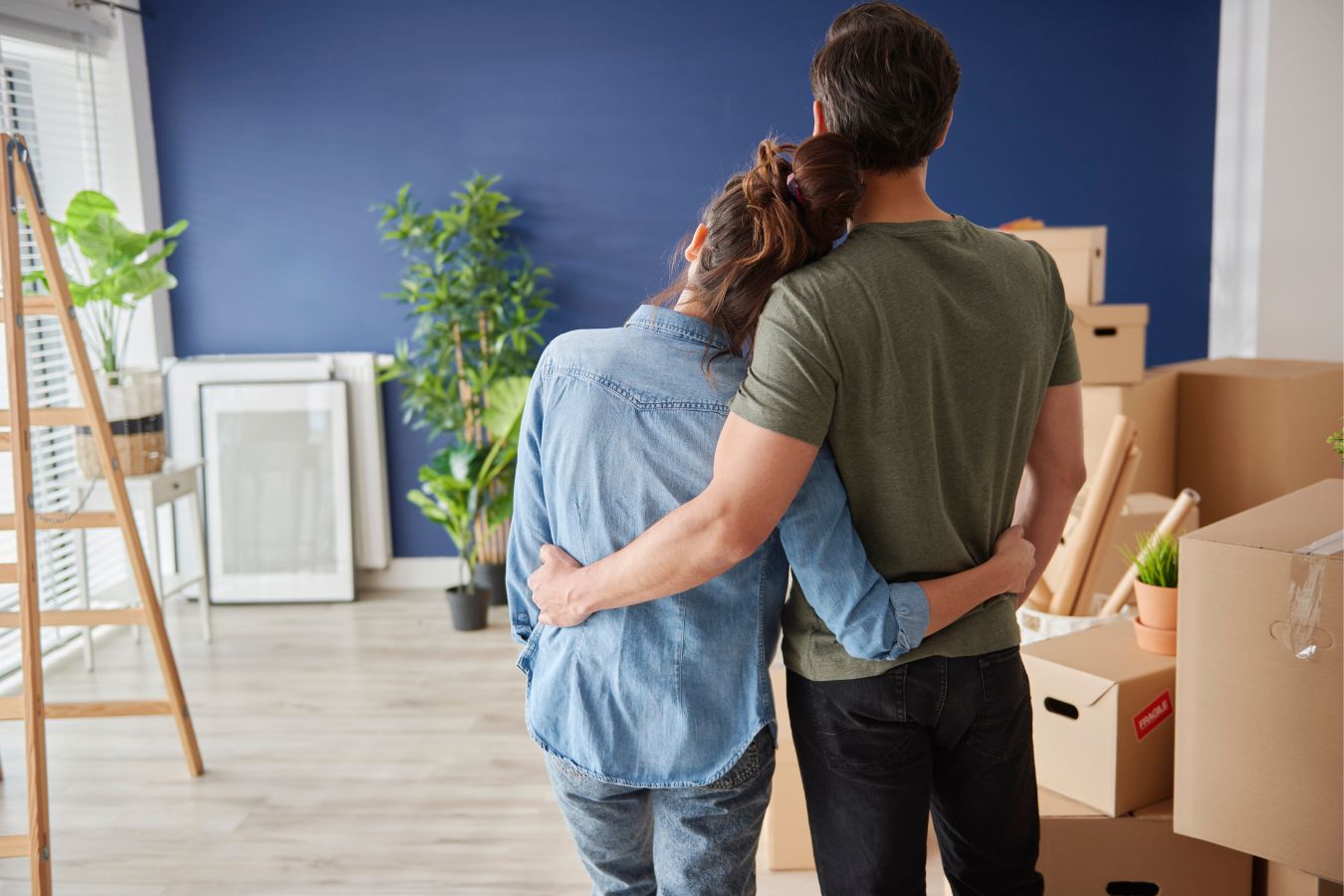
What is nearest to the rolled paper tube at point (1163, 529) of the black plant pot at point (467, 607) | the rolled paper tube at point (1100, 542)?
the rolled paper tube at point (1100, 542)

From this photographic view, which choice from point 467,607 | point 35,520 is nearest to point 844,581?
point 35,520

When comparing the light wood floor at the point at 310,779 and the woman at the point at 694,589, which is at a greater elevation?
the woman at the point at 694,589

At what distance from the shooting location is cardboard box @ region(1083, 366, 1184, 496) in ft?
10.2

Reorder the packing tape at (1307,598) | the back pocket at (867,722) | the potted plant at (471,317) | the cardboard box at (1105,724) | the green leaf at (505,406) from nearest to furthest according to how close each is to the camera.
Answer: the back pocket at (867,722) → the packing tape at (1307,598) → the cardboard box at (1105,724) → the green leaf at (505,406) → the potted plant at (471,317)

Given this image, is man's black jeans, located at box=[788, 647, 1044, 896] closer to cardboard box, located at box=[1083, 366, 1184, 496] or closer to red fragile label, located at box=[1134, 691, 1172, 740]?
red fragile label, located at box=[1134, 691, 1172, 740]

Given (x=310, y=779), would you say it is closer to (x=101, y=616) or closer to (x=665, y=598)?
(x=101, y=616)

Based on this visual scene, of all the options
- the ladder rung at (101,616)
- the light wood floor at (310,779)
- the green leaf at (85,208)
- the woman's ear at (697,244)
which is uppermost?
the green leaf at (85,208)

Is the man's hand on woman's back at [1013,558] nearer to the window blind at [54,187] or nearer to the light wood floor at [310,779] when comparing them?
the light wood floor at [310,779]

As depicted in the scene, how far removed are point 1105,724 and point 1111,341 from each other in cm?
159

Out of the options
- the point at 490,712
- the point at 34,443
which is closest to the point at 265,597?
the point at 34,443

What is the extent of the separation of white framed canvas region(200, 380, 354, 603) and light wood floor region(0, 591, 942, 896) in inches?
14.5

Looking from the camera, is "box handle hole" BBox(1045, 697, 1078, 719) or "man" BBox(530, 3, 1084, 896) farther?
"box handle hole" BBox(1045, 697, 1078, 719)

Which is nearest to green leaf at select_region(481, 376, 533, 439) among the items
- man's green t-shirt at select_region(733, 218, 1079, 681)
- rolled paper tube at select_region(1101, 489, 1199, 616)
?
rolled paper tube at select_region(1101, 489, 1199, 616)

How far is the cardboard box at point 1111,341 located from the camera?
3.08 meters
